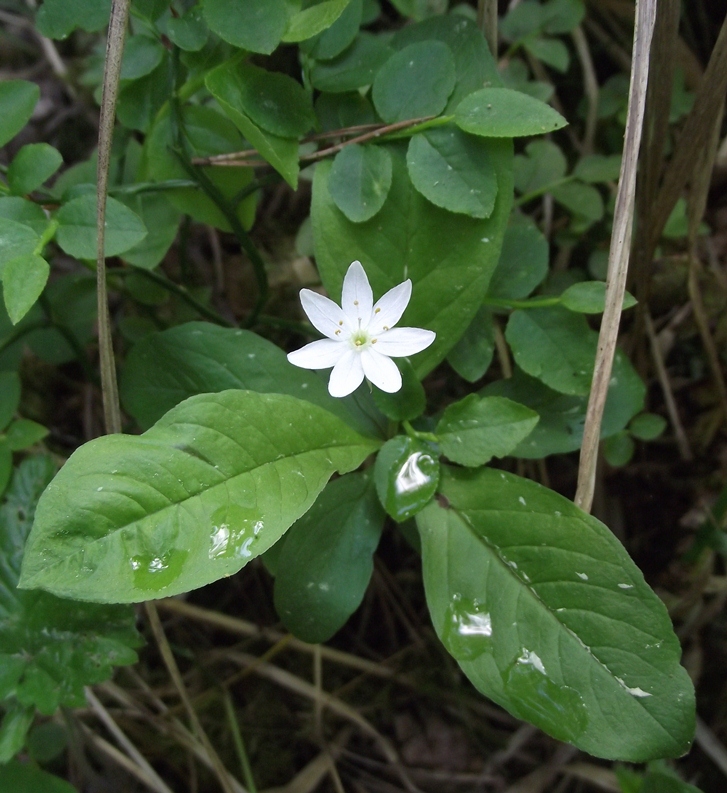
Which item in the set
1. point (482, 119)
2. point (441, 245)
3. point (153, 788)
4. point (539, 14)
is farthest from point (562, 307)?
point (153, 788)

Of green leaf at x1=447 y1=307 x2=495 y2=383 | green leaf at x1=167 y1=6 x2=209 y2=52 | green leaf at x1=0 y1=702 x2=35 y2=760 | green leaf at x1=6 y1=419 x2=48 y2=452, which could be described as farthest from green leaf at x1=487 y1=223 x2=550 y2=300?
green leaf at x1=0 y1=702 x2=35 y2=760

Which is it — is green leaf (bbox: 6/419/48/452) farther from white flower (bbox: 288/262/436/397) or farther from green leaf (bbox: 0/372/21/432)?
white flower (bbox: 288/262/436/397)

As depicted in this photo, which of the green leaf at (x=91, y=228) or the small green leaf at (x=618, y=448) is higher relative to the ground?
the green leaf at (x=91, y=228)

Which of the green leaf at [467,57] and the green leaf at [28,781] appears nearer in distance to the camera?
the green leaf at [467,57]

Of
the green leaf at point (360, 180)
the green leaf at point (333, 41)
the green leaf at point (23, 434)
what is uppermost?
the green leaf at point (333, 41)

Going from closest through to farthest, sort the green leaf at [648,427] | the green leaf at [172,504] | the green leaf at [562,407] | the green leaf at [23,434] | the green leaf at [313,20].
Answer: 1. the green leaf at [172,504]
2. the green leaf at [313,20]
3. the green leaf at [562,407]
4. the green leaf at [23,434]
5. the green leaf at [648,427]

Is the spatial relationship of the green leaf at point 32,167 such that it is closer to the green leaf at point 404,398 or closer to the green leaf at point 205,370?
the green leaf at point 205,370

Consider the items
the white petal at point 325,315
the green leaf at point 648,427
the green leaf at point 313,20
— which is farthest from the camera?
the green leaf at point 648,427

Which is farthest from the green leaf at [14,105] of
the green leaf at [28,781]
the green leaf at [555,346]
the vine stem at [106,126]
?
the green leaf at [28,781]
